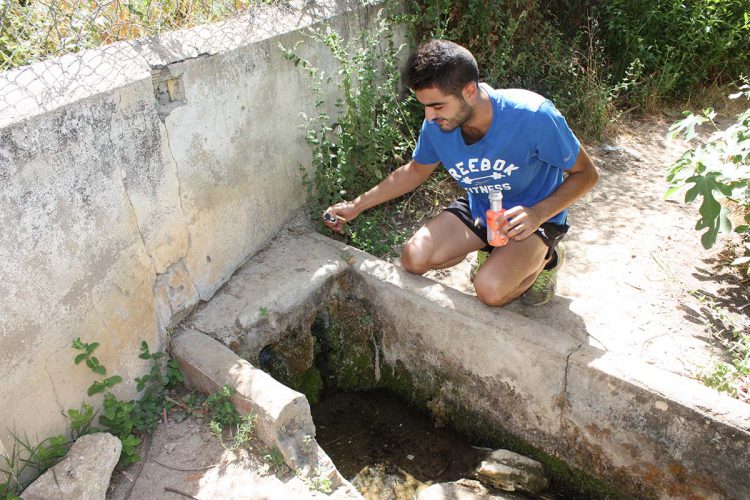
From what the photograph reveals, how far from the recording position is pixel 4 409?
8.05 feet

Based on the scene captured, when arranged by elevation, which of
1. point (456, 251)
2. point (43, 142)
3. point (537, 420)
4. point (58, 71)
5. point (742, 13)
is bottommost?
point (537, 420)

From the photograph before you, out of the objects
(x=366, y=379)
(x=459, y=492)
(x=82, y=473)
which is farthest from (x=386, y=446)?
(x=82, y=473)

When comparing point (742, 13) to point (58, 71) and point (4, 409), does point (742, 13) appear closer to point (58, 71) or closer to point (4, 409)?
point (58, 71)

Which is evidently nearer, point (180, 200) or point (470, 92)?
point (470, 92)

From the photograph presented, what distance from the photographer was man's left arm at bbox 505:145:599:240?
9.43 feet

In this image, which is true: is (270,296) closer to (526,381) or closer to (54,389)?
(54,389)

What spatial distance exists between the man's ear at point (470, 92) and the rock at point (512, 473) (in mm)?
1683

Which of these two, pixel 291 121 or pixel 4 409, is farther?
pixel 291 121

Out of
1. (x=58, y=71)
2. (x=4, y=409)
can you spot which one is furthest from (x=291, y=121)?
(x=4, y=409)

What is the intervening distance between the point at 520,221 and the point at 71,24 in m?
2.15

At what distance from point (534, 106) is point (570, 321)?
109 cm

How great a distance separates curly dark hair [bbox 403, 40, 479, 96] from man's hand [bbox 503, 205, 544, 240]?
57 centimetres

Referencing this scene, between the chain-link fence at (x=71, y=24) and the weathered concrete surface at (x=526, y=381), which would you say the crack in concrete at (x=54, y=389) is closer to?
the weathered concrete surface at (x=526, y=381)

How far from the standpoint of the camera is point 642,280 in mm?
3662
